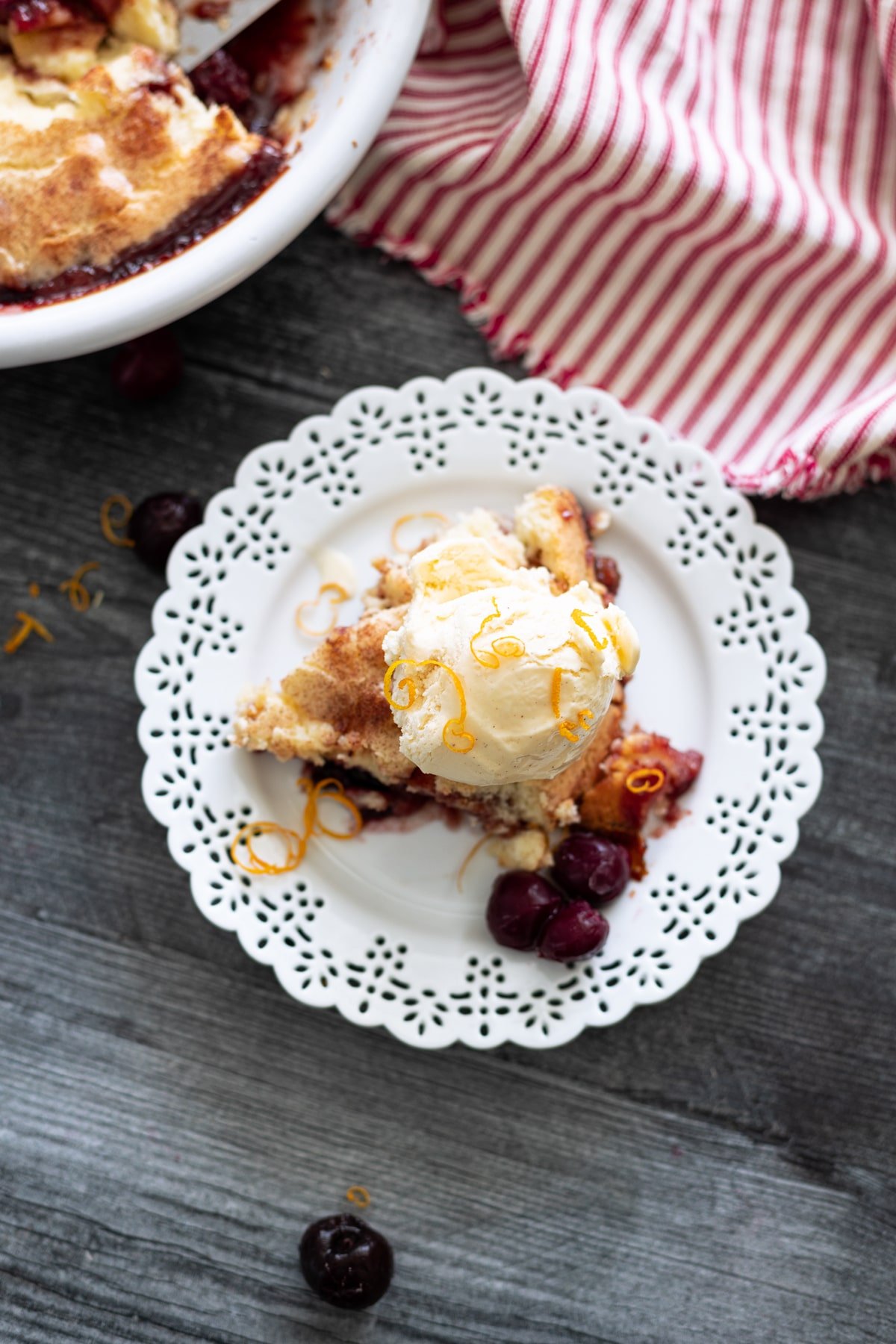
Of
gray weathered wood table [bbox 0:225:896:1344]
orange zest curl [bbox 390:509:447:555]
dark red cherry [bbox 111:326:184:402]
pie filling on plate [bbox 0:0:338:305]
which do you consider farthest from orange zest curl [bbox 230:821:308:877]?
pie filling on plate [bbox 0:0:338:305]

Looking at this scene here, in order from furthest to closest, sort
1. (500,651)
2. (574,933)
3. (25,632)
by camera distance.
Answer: (25,632) < (574,933) < (500,651)

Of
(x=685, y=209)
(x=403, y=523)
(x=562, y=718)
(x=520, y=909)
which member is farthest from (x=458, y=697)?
(x=685, y=209)

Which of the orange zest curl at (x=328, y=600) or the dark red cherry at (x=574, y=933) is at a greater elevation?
the orange zest curl at (x=328, y=600)

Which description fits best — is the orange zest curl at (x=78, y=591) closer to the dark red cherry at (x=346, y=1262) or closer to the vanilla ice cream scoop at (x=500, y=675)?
the vanilla ice cream scoop at (x=500, y=675)

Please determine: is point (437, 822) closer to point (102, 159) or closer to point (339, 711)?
point (339, 711)

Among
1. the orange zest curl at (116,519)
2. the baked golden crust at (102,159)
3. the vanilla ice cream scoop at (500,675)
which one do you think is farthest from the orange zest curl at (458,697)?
the baked golden crust at (102,159)

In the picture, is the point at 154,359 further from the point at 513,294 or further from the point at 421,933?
the point at 421,933
